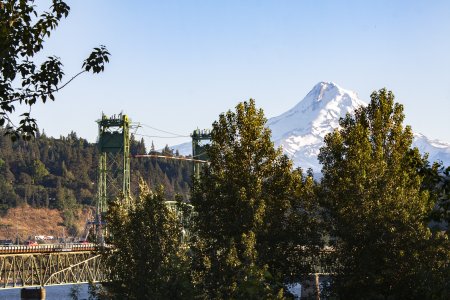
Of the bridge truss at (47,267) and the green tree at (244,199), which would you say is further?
the bridge truss at (47,267)

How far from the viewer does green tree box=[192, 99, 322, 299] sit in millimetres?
55719

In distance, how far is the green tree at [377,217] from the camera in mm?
55188

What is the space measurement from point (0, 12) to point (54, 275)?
12374 centimetres

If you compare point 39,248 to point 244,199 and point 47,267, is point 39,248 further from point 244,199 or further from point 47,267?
point 244,199

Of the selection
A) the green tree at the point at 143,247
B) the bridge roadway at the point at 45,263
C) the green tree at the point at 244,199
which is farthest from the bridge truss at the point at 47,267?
the green tree at the point at 244,199

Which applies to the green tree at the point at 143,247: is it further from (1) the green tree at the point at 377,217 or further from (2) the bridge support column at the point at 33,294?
(2) the bridge support column at the point at 33,294

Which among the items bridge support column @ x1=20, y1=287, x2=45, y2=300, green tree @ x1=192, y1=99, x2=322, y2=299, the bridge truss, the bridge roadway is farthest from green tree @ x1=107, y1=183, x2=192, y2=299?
bridge support column @ x1=20, y1=287, x2=45, y2=300

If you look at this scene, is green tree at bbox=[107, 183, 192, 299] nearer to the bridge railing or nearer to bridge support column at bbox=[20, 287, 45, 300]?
the bridge railing

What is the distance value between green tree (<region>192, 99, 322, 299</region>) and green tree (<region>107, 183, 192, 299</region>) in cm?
248

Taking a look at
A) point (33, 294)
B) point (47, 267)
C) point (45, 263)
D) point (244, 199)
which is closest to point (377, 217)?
point (244, 199)

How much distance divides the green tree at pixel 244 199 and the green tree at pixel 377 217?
326cm

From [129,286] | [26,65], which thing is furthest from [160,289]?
[26,65]

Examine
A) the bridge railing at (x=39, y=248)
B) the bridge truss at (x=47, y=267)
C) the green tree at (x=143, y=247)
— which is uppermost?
the bridge railing at (x=39, y=248)

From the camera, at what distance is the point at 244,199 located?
55.7 meters
